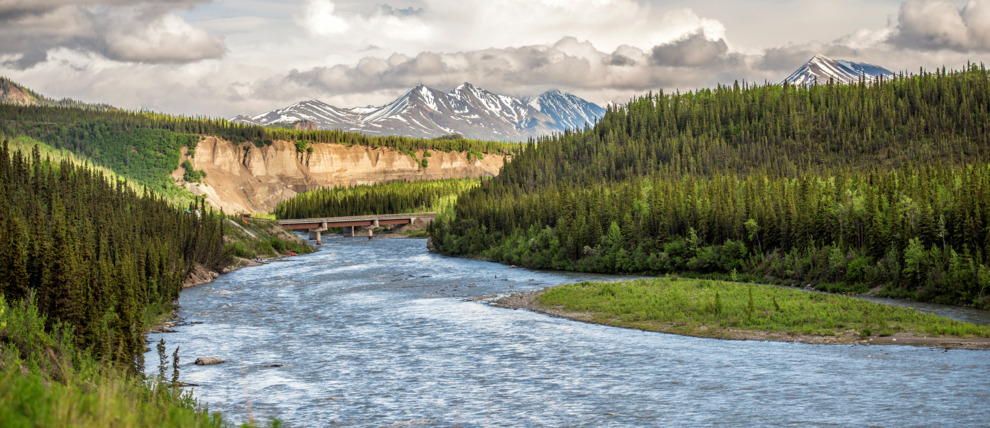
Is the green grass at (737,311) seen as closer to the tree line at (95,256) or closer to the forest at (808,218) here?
the forest at (808,218)

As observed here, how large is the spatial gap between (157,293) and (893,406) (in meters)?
56.1

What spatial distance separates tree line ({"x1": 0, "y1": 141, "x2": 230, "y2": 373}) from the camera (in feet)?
137

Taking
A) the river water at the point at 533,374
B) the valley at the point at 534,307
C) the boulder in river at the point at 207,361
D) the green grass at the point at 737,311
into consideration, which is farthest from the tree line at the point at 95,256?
the green grass at the point at 737,311

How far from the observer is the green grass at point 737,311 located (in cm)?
4816

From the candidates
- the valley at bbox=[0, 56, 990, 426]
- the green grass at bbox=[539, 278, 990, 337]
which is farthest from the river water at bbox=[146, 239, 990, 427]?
the green grass at bbox=[539, 278, 990, 337]

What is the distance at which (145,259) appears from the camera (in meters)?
70.1

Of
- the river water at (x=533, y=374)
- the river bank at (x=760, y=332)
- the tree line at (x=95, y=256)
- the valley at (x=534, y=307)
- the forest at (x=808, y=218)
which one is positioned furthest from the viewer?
the forest at (x=808, y=218)

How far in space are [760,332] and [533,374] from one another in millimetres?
18113

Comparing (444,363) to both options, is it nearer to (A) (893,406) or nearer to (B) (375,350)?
(B) (375,350)

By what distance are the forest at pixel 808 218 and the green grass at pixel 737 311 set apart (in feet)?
44.6

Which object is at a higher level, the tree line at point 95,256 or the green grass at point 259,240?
the tree line at point 95,256

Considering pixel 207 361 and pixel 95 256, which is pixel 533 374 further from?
pixel 95 256

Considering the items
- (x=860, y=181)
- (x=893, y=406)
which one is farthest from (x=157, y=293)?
(x=860, y=181)

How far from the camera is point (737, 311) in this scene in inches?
2133
